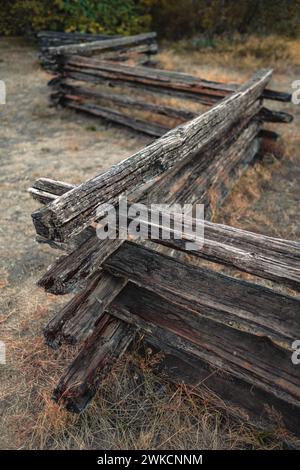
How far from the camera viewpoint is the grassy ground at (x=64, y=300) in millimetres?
2498

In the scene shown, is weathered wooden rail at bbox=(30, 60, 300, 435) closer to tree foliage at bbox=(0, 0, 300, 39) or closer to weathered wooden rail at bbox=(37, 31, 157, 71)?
weathered wooden rail at bbox=(37, 31, 157, 71)

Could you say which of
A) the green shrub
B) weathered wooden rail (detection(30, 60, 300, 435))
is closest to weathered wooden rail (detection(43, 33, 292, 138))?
the green shrub

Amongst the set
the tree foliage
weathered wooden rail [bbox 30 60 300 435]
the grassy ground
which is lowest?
the grassy ground

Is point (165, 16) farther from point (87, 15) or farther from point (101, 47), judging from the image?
point (101, 47)

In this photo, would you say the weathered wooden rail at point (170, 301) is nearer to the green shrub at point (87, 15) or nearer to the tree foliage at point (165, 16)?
the green shrub at point (87, 15)

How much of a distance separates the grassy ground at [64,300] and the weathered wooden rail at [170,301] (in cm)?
16

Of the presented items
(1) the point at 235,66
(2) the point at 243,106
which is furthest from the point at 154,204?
(1) the point at 235,66

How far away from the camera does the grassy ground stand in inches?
98.3

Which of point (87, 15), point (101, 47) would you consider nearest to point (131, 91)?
point (101, 47)

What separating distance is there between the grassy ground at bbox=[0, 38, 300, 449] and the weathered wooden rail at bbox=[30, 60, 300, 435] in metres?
0.16

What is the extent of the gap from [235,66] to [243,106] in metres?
6.46

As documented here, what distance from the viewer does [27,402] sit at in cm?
268

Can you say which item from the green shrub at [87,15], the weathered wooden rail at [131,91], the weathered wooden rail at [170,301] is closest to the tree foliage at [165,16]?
the green shrub at [87,15]
